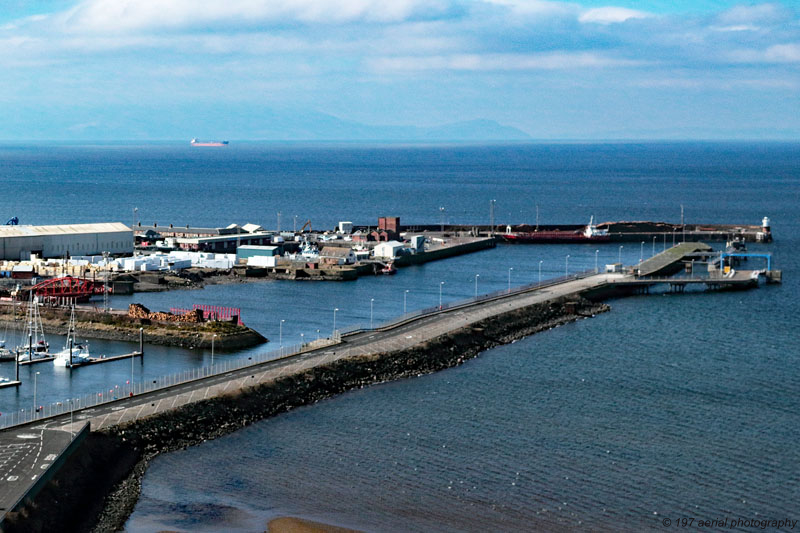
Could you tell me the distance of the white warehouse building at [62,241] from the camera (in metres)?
85.3

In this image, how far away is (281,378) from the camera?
45.7 metres

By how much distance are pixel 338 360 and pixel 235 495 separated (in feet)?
51.7

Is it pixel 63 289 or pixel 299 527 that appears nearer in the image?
pixel 299 527

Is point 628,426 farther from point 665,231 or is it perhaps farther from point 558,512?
point 665,231

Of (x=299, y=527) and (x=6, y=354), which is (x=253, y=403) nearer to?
(x=299, y=527)

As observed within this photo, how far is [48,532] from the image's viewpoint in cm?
2959

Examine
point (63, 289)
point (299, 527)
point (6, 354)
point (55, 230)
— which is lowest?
point (299, 527)

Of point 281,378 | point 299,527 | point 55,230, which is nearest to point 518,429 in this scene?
point 281,378

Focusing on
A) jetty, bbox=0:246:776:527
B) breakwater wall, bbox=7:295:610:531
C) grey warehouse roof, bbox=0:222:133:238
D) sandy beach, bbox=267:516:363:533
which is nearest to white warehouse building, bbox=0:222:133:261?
grey warehouse roof, bbox=0:222:133:238

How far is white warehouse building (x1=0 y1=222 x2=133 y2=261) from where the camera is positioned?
8531 cm

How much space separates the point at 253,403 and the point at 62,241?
164 ft

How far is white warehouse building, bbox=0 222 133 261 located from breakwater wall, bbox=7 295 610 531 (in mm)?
40332

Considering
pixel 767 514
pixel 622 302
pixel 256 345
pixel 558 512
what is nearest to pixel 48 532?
pixel 558 512

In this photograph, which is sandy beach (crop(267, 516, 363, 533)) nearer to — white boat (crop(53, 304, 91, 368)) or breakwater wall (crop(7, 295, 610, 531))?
breakwater wall (crop(7, 295, 610, 531))
